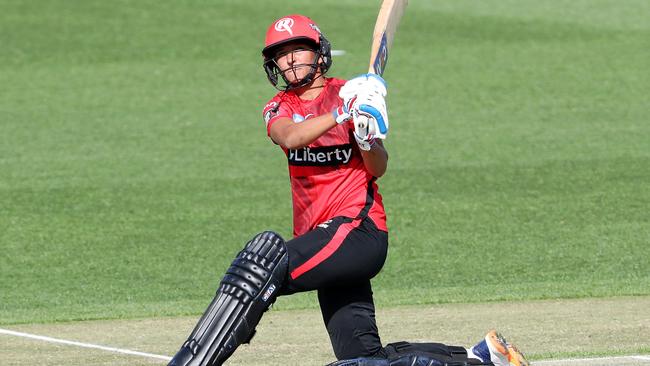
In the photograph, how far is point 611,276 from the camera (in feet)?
35.7

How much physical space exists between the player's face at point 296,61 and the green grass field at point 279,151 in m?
4.09

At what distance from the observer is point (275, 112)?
20.2 feet

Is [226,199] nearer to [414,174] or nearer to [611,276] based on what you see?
[414,174]

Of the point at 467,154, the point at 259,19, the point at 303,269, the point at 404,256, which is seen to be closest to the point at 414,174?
the point at 467,154

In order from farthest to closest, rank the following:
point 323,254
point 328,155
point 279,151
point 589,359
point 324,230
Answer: point 279,151, point 589,359, point 328,155, point 324,230, point 323,254

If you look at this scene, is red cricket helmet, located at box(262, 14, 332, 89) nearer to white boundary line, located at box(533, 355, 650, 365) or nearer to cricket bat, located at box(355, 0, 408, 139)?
cricket bat, located at box(355, 0, 408, 139)

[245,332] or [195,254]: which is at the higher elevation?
[195,254]

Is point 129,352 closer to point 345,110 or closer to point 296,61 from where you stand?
point 296,61

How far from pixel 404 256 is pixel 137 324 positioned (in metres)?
3.44

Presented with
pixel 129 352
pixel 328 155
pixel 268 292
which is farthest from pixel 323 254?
pixel 129 352

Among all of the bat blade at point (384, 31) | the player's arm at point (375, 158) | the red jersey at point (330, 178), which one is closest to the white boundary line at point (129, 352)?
the red jersey at point (330, 178)

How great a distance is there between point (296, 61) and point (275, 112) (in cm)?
28

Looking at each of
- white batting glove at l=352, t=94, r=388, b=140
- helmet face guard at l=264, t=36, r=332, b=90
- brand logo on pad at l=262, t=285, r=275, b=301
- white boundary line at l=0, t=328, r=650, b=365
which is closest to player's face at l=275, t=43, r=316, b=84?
helmet face guard at l=264, t=36, r=332, b=90

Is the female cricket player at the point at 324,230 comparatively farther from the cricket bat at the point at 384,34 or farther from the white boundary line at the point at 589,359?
the white boundary line at the point at 589,359
